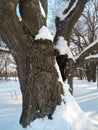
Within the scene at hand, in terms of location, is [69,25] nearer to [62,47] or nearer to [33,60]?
[62,47]

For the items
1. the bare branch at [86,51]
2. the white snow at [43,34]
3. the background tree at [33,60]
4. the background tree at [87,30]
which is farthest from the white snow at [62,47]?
the background tree at [87,30]

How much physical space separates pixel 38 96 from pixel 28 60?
733 millimetres

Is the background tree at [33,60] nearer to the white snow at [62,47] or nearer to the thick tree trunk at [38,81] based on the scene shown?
the thick tree trunk at [38,81]

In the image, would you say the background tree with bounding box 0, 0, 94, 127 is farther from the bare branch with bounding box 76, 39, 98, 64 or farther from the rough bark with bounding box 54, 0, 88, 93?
the bare branch with bounding box 76, 39, 98, 64

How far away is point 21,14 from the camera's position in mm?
6086

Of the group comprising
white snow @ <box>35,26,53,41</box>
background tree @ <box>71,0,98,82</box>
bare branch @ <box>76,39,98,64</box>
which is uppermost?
background tree @ <box>71,0,98,82</box>

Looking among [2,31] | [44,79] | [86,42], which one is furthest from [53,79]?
[86,42]

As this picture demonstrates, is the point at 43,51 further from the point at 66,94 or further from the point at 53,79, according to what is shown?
the point at 66,94

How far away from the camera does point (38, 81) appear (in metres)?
5.74

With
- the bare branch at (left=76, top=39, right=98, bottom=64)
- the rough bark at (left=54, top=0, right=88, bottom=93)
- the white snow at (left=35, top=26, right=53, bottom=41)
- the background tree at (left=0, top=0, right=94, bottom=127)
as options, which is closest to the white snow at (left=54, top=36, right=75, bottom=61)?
the rough bark at (left=54, top=0, right=88, bottom=93)

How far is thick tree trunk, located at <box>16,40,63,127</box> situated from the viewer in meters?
5.75

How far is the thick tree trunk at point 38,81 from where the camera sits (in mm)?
5750

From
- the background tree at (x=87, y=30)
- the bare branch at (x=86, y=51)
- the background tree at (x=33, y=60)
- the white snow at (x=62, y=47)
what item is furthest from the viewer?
the background tree at (x=87, y=30)

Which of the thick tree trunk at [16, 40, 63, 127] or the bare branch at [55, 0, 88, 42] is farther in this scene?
the bare branch at [55, 0, 88, 42]
